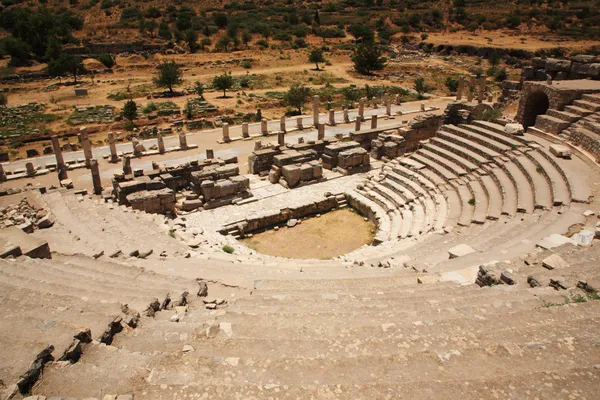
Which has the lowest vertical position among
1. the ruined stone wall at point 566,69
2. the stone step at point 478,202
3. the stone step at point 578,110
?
the stone step at point 478,202

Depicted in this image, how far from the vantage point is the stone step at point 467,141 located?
60.2 feet

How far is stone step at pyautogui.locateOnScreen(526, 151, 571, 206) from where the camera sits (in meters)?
13.5

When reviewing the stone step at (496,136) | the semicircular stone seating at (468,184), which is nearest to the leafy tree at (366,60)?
the semicircular stone seating at (468,184)

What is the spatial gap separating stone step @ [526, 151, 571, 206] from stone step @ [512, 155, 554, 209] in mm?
173

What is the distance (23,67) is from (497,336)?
225ft

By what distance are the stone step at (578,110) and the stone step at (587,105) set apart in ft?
0.57

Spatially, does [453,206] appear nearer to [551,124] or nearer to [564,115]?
[551,124]

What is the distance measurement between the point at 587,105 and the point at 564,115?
3.72 ft

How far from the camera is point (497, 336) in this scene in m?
6.07

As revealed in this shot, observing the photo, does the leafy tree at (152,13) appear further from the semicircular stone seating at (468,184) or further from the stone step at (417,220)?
the stone step at (417,220)

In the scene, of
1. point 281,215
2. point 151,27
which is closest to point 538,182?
point 281,215

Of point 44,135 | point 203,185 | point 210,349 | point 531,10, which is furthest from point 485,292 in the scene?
point 531,10

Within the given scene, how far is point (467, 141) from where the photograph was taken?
65.9 ft

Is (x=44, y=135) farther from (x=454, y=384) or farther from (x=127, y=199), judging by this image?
(x=454, y=384)
